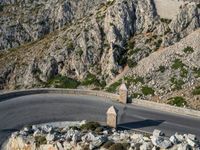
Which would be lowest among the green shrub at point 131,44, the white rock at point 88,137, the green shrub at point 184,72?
the white rock at point 88,137

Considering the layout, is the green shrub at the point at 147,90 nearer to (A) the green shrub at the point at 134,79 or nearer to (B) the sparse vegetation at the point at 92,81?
(A) the green shrub at the point at 134,79

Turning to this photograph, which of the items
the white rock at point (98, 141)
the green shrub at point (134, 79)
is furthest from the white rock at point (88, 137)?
the green shrub at point (134, 79)

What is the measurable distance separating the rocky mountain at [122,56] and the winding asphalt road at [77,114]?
34.6 feet

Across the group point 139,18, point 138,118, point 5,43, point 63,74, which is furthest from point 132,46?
point 5,43

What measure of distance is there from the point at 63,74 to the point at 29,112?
102ft

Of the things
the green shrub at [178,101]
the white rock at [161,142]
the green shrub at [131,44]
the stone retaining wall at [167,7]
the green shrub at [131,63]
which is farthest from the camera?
the green shrub at [131,44]

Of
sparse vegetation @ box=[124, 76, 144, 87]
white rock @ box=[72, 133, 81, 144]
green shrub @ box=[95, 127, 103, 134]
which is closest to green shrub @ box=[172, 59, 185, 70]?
sparse vegetation @ box=[124, 76, 144, 87]

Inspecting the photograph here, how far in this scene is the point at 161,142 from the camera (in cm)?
3550

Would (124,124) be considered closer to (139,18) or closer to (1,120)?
(1,120)

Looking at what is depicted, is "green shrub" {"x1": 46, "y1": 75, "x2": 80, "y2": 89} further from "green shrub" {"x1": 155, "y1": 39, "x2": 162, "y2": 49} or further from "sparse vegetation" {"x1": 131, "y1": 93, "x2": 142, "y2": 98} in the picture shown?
"green shrub" {"x1": 155, "y1": 39, "x2": 162, "y2": 49}

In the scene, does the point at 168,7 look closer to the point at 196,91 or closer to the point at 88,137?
the point at 196,91

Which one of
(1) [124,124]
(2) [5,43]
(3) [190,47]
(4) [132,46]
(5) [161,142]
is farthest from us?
(2) [5,43]

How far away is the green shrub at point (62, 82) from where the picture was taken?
7812 cm

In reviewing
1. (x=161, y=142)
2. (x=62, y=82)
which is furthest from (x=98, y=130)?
(x=62, y=82)
